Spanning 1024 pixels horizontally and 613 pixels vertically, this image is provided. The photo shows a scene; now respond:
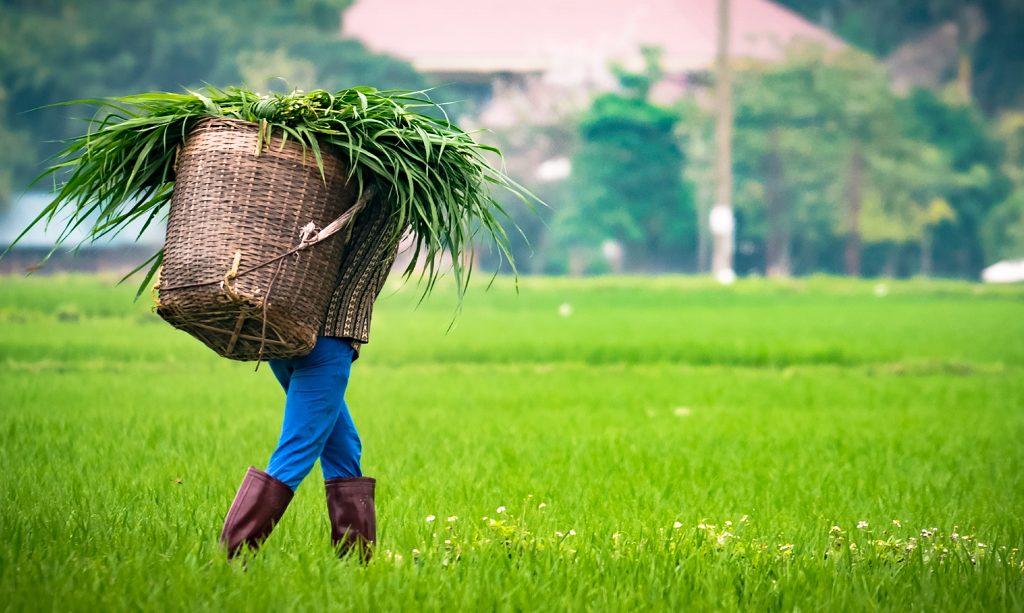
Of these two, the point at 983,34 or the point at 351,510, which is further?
the point at 983,34

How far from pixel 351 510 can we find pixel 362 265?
2.36 ft

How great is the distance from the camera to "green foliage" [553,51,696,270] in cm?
3728

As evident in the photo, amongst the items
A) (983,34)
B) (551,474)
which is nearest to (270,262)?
(551,474)

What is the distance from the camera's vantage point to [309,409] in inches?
140

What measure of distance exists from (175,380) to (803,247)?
33.1 meters

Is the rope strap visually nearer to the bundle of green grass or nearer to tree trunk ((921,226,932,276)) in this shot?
the bundle of green grass

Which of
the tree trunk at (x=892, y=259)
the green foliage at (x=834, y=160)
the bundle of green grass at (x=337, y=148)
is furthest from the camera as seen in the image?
the tree trunk at (x=892, y=259)

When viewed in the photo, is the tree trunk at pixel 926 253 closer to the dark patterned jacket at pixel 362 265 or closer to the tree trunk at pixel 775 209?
the tree trunk at pixel 775 209

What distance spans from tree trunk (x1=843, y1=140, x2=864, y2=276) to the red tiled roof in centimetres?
391

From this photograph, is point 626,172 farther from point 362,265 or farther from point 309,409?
point 309,409

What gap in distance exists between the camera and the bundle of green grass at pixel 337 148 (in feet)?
11.6

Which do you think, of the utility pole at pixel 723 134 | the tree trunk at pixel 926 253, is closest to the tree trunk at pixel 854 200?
the tree trunk at pixel 926 253

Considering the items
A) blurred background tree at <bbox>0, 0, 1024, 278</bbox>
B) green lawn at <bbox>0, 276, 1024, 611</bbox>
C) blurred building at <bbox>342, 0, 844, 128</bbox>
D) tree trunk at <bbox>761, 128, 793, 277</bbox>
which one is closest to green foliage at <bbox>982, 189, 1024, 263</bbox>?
blurred background tree at <bbox>0, 0, 1024, 278</bbox>

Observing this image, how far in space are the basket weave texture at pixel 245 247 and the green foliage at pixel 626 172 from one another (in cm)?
3399
